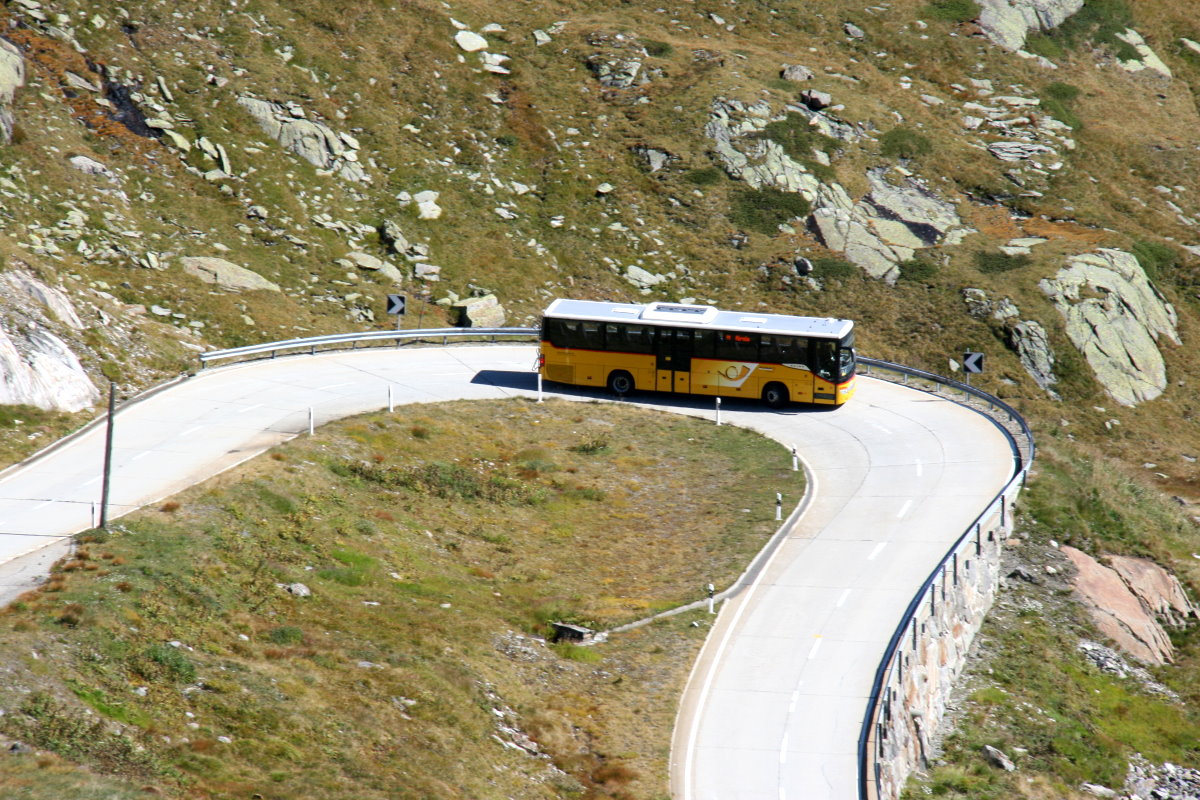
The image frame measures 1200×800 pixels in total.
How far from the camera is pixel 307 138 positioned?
59.2m

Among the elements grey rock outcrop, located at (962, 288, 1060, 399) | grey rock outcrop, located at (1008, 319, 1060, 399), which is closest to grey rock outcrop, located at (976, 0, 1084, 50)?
grey rock outcrop, located at (962, 288, 1060, 399)

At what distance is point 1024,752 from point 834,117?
4888cm

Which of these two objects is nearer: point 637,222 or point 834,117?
point 637,222

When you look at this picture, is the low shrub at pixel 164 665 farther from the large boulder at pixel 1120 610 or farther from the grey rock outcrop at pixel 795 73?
the grey rock outcrop at pixel 795 73

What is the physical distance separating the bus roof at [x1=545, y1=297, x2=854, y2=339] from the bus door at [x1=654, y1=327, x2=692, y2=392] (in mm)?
456

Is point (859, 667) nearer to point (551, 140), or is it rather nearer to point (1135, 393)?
point (1135, 393)

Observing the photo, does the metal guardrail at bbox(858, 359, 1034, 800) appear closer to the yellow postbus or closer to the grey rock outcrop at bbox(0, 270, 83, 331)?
the yellow postbus

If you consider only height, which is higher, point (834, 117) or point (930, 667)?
point (834, 117)

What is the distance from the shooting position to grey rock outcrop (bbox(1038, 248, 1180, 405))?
58.6 meters

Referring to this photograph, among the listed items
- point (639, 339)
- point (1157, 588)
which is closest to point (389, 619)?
point (639, 339)

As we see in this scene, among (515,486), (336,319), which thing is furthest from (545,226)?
(515,486)

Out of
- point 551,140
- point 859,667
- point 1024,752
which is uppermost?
point 551,140

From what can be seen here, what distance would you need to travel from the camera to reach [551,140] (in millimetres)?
66312

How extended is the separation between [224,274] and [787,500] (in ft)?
Result: 91.3
